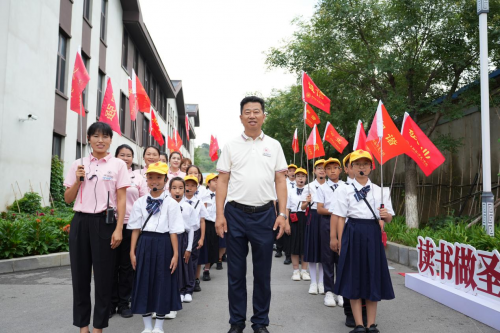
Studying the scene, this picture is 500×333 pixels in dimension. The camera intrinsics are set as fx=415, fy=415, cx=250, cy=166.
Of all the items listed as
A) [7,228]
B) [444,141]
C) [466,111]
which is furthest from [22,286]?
[466,111]

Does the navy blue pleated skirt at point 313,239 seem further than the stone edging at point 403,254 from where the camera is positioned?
No

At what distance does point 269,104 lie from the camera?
33219mm

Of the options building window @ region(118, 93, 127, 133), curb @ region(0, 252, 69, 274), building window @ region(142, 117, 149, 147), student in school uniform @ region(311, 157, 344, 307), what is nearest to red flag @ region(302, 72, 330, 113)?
student in school uniform @ region(311, 157, 344, 307)

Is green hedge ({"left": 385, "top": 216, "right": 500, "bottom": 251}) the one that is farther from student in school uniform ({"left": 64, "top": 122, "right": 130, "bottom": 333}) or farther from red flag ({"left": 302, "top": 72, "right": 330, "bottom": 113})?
student in school uniform ({"left": 64, "top": 122, "right": 130, "bottom": 333})

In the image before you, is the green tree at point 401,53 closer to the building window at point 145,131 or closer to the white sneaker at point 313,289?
the white sneaker at point 313,289

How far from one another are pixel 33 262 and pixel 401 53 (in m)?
10.6

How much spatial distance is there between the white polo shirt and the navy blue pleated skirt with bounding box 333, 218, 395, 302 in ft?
3.08

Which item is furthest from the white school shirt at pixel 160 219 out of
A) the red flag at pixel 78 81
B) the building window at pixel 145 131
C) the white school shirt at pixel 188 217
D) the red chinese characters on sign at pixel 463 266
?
the building window at pixel 145 131

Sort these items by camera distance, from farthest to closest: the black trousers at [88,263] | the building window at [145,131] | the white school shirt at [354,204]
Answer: the building window at [145,131]
the white school shirt at [354,204]
the black trousers at [88,263]

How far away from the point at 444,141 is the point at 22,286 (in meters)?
10.8

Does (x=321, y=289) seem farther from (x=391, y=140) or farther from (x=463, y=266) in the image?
(x=391, y=140)

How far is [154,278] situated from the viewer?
4230 millimetres

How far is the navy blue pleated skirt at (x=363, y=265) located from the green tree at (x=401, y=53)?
26.7ft

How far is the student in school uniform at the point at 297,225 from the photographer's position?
24.0 feet
